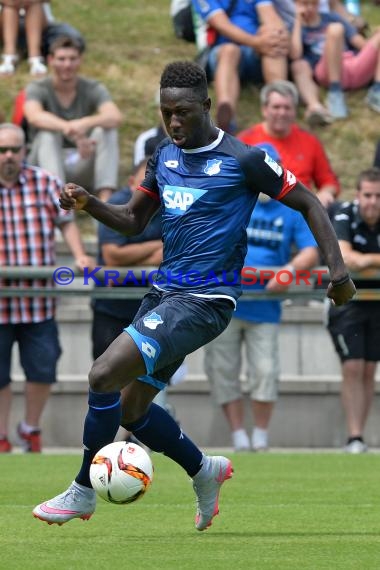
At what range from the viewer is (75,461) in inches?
423

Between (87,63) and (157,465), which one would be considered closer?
(157,465)

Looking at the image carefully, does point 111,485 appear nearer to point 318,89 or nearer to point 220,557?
point 220,557

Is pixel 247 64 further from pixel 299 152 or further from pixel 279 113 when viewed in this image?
pixel 279 113

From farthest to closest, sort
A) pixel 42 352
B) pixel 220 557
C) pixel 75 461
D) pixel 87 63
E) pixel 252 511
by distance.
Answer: pixel 87 63 < pixel 42 352 < pixel 75 461 < pixel 252 511 < pixel 220 557

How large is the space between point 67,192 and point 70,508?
1.60 meters

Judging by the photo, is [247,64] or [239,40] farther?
[247,64]

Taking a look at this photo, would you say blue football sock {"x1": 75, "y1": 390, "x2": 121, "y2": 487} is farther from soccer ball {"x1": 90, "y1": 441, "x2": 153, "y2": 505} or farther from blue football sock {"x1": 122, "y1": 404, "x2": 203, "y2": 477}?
blue football sock {"x1": 122, "y1": 404, "x2": 203, "y2": 477}

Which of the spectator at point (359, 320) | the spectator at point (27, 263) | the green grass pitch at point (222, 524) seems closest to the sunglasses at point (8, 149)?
the spectator at point (27, 263)

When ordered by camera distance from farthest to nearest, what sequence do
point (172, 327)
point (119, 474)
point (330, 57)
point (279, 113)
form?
point (330, 57) → point (279, 113) → point (172, 327) → point (119, 474)

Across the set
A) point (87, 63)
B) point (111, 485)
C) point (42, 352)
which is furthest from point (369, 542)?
point (87, 63)

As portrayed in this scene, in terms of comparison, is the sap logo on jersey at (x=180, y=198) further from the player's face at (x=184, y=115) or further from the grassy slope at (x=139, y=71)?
the grassy slope at (x=139, y=71)

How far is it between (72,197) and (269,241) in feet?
17.4

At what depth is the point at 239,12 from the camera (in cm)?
1514

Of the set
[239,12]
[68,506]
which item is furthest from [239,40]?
[68,506]
